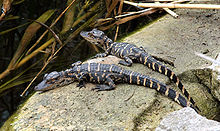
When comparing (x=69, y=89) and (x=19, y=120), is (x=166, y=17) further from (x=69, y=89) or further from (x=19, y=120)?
(x=19, y=120)

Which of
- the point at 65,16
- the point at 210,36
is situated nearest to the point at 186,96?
the point at 210,36

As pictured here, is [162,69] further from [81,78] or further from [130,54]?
[81,78]

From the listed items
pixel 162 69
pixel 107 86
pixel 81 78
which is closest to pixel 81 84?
pixel 81 78

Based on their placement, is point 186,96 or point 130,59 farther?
point 130,59

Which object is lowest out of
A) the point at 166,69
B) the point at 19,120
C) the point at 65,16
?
the point at 19,120

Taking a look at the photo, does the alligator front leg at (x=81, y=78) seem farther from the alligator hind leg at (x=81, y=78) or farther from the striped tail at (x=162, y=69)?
the striped tail at (x=162, y=69)

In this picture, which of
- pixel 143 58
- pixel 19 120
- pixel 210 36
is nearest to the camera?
pixel 19 120

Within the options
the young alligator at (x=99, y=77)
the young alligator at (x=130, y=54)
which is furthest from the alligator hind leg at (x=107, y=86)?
the young alligator at (x=130, y=54)

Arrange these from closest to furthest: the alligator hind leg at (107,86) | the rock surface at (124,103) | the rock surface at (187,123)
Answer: the rock surface at (187,123) → the rock surface at (124,103) → the alligator hind leg at (107,86)
